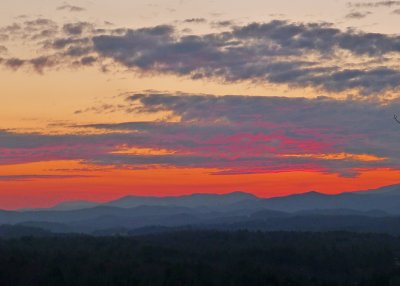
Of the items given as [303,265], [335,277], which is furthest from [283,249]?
[335,277]

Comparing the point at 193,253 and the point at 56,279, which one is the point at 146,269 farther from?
the point at 193,253

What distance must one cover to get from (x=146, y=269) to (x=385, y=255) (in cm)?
3983

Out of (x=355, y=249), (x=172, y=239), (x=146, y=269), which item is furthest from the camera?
(x=172, y=239)

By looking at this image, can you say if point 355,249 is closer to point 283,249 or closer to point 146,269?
point 283,249

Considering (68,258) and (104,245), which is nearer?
(68,258)

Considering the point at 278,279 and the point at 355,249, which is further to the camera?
the point at 355,249

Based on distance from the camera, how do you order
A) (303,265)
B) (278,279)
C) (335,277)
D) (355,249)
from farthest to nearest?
(355,249), (303,265), (335,277), (278,279)

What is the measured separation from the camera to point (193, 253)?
314 ft

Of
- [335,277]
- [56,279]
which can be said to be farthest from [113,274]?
[335,277]

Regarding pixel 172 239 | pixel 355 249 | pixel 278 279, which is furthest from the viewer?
pixel 172 239

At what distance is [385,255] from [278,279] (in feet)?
114

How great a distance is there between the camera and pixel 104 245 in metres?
98.6

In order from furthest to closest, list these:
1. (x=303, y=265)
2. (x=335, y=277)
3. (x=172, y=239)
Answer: (x=172, y=239), (x=303, y=265), (x=335, y=277)

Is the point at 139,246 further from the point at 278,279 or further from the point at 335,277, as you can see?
the point at 278,279
